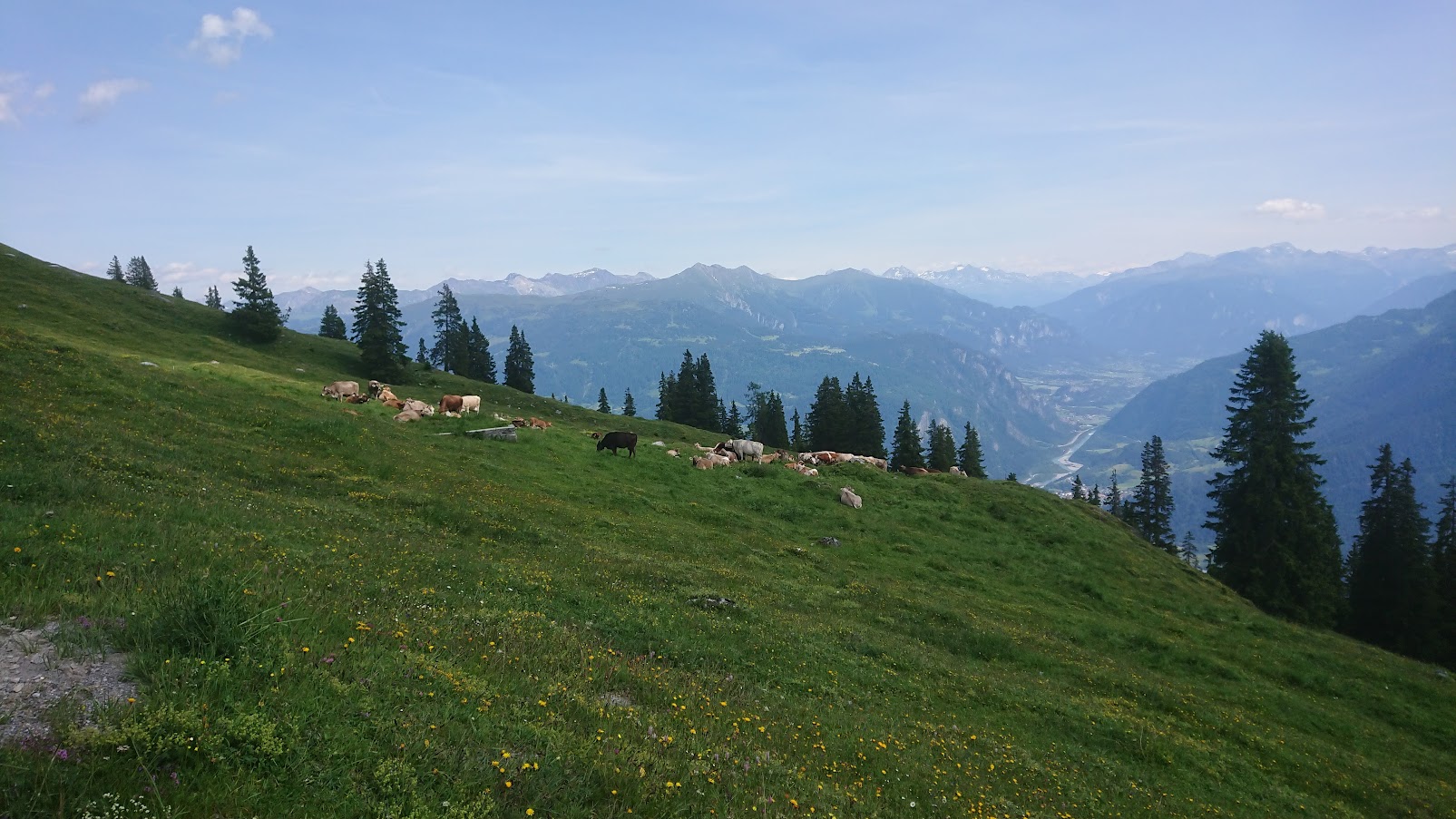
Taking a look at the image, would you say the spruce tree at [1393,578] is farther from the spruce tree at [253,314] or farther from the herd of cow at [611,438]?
the spruce tree at [253,314]

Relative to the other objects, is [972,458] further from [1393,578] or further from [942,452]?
[1393,578]

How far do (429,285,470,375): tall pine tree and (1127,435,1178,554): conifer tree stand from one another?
10732cm

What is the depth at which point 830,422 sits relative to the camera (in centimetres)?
8894

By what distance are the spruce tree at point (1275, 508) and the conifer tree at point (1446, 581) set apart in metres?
6.46

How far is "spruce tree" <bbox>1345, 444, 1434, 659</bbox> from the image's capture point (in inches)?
2104

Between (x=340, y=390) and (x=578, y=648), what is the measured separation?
132 ft

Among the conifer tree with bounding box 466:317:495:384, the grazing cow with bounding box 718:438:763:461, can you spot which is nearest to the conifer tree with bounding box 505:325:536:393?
the conifer tree with bounding box 466:317:495:384

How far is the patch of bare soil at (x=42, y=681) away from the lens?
536 centimetres

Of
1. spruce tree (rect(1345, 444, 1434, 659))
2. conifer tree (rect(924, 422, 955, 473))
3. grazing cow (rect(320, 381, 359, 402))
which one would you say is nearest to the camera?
grazing cow (rect(320, 381, 359, 402))

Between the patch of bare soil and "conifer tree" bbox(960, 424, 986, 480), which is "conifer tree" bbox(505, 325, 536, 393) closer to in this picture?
"conifer tree" bbox(960, 424, 986, 480)

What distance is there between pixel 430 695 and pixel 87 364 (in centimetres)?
2933

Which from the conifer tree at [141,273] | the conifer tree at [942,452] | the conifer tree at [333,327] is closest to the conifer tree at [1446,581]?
the conifer tree at [942,452]

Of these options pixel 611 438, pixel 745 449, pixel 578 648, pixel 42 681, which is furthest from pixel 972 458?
pixel 42 681

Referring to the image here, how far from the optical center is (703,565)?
23.1m
